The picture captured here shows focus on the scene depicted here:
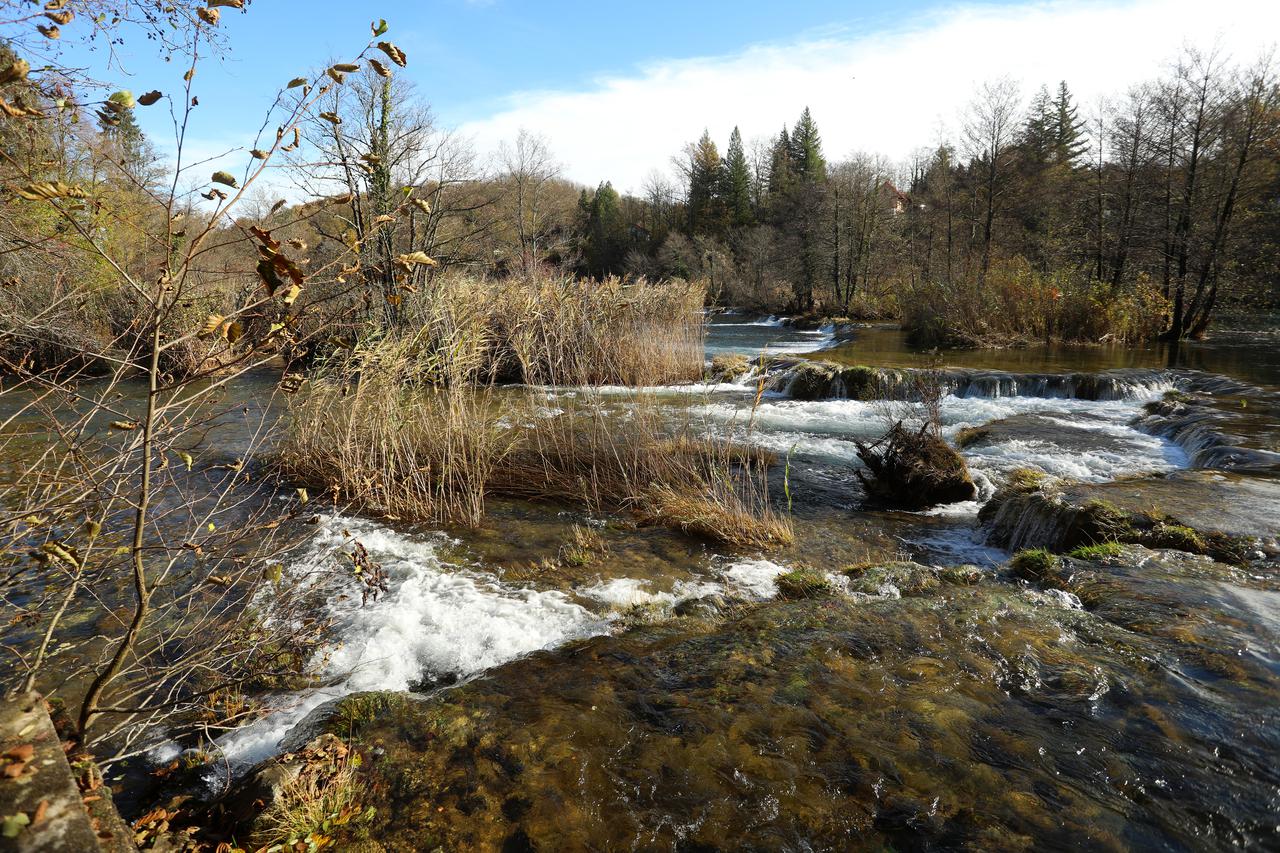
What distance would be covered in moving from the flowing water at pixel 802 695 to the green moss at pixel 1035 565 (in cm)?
14

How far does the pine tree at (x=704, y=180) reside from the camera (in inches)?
2215

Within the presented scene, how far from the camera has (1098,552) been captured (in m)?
5.11

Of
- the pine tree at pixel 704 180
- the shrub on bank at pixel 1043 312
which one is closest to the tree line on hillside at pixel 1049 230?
the shrub on bank at pixel 1043 312

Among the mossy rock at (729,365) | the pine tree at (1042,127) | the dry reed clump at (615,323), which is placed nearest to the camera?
the dry reed clump at (615,323)

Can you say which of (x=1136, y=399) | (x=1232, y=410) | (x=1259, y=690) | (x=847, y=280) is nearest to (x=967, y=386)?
(x=1136, y=399)

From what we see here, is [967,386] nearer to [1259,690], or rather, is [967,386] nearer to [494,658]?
[1259,690]

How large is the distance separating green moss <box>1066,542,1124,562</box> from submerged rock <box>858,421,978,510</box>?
1821 millimetres

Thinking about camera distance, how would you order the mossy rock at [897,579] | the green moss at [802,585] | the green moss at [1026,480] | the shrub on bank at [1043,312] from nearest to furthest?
the mossy rock at [897,579], the green moss at [802,585], the green moss at [1026,480], the shrub on bank at [1043,312]

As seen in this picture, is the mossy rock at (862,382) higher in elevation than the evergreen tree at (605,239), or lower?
lower

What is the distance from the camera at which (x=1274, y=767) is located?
2.75 metres

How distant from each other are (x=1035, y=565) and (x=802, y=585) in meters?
1.81

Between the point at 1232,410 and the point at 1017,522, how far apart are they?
697 centimetres

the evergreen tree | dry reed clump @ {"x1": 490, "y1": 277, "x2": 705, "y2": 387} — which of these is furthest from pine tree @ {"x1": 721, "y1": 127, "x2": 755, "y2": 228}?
dry reed clump @ {"x1": 490, "y1": 277, "x2": 705, "y2": 387}

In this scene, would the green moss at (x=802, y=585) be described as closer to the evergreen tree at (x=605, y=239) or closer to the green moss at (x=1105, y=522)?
the green moss at (x=1105, y=522)
